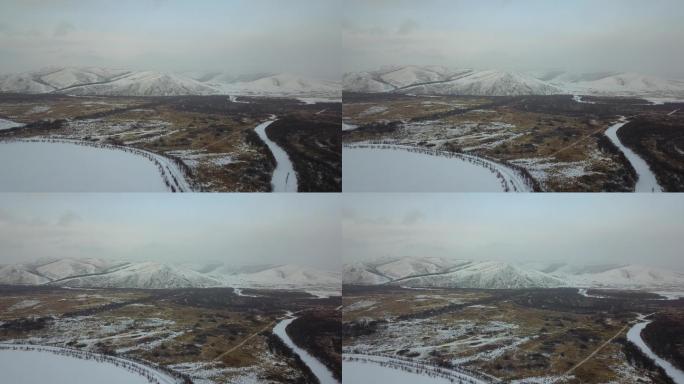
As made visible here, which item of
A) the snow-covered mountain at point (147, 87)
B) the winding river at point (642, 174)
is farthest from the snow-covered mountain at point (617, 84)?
the snow-covered mountain at point (147, 87)

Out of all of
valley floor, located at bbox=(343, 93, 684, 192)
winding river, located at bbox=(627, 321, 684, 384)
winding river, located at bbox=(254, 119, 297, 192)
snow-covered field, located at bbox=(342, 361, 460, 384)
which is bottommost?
snow-covered field, located at bbox=(342, 361, 460, 384)

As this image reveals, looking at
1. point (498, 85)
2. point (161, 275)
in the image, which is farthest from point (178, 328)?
point (498, 85)

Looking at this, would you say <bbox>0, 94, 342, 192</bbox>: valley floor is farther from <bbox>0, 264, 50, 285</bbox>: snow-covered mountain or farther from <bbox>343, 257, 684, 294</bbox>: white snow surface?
<bbox>343, 257, 684, 294</bbox>: white snow surface

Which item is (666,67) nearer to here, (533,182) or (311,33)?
(533,182)

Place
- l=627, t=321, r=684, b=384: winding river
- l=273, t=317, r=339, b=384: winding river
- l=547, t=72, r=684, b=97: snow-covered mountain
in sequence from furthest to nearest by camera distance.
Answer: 1. l=273, t=317, r=339, b=384: winding river
2. l=547, t=72, r=684, b=97: snow-covered mountain
3. l=627, t=321, r=684, b=384: winding river

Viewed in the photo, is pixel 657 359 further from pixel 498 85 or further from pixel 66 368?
pixel 66 368

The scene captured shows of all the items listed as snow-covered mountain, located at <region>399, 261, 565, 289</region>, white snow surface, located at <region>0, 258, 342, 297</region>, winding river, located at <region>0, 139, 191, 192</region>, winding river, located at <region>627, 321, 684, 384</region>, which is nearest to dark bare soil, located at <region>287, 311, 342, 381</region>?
white snow surface, located at <region>0, 258, 342, 297</region>
